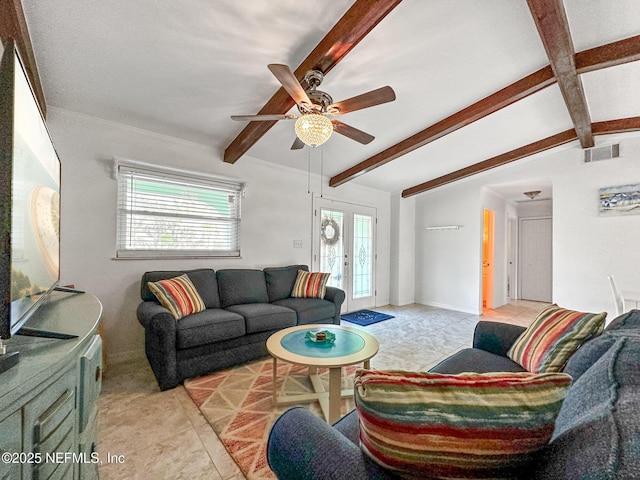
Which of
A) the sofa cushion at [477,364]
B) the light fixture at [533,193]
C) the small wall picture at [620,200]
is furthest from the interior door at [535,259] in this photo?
the sofa cushion at [477,364]

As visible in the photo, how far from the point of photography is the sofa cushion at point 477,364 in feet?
5.26

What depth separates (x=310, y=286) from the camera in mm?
3680

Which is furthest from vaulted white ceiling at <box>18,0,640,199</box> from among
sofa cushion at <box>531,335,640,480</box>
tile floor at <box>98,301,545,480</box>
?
tile floor at <box>98,301,545,480</box>

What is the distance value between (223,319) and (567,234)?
17.0 ft

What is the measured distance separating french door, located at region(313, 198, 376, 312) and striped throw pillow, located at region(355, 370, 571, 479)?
3917mm

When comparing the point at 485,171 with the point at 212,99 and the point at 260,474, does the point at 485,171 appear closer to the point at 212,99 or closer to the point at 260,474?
the point at 212,99

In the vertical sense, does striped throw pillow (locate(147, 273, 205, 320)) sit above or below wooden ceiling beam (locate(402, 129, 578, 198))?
below

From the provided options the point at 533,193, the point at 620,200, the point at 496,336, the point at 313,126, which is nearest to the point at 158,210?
the point at 313,126

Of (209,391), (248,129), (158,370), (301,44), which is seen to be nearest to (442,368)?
(209,391)

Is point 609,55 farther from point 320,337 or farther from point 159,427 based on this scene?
point 159,427

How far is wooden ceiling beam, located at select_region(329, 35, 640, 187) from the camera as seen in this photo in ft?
7.09

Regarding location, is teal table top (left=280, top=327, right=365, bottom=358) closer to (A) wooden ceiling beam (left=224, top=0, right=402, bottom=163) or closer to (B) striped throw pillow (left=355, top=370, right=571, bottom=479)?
(B) striped throw pillow (left=355, top=370, right=571, bottom=479)

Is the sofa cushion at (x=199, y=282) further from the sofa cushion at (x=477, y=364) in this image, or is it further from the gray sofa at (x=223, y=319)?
the sofa cushion at (x=477, y=364)

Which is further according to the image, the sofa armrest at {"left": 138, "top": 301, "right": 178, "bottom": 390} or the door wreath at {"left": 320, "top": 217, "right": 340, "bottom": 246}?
the door wreath at {"left": 320, "top": 217, "right": 340, "bottom": 246}
